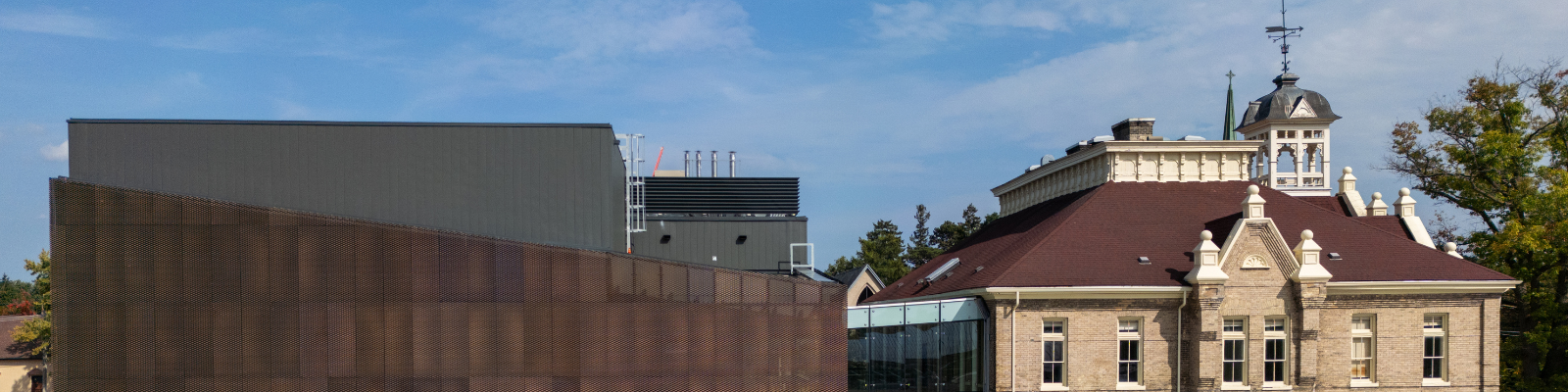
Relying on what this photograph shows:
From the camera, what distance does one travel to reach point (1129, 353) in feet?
98.1

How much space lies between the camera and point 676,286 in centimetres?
2048

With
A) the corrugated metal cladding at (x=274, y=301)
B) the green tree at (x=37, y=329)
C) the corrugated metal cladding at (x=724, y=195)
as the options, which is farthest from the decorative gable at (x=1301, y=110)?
the green tree at (x=37, y=329)

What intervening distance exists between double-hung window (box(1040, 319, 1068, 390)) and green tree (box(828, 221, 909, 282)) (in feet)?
141

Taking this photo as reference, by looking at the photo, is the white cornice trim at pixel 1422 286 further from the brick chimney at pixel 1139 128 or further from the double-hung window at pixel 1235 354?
the brick chimney at pixel 1139 128

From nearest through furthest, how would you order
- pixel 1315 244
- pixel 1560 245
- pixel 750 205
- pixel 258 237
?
pixel 258 237, pixel 1315 244, pixel 1560 245, pixel 750 205

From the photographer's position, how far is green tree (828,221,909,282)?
74750 mm

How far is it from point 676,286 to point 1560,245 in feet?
112

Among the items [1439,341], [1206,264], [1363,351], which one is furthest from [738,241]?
[1439,341]

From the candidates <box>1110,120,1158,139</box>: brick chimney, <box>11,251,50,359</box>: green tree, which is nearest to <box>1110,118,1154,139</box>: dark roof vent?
<box>1110,120,1158,139</box>: brick chimney

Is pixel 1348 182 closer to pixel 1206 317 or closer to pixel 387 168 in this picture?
pixel 1206 317

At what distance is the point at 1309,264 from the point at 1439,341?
5056mm

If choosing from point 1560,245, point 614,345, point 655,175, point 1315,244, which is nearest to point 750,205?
point 655,175

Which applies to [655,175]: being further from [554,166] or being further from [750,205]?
[554,166]

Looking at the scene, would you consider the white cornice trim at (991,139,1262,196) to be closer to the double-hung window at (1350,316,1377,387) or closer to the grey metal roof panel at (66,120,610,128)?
the double-hung window at (1350,316,1377,387)
